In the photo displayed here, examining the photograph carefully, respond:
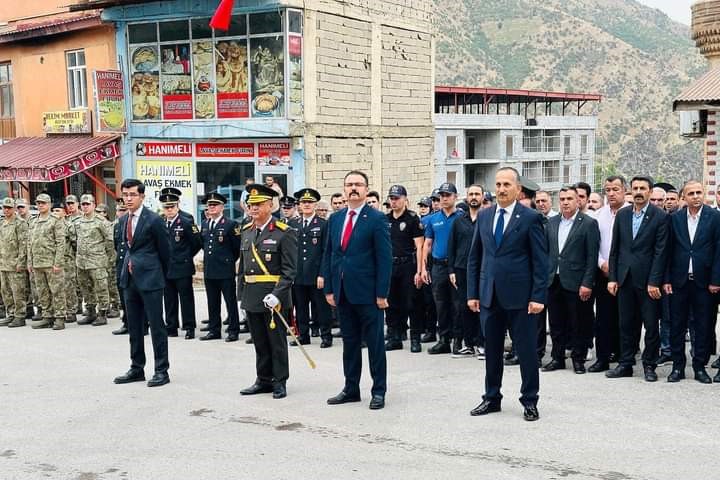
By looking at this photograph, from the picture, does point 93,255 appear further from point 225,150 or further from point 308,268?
point 225,150

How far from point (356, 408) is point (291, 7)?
43.8 ft

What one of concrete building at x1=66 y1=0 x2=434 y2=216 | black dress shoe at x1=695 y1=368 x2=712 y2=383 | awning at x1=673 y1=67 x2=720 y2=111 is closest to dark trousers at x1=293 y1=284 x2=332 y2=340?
black dress shoe at x1=695 y1=368 x2=712 y2=383

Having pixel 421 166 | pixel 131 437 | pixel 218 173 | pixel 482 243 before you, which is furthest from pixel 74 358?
pixel 421 166

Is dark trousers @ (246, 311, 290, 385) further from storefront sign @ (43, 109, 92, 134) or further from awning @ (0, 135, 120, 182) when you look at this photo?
storefront sign @ (43, 109, 92, 134)

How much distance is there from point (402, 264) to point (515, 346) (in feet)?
10.9

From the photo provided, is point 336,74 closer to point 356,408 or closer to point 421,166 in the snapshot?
point 421,166

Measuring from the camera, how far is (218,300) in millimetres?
11000

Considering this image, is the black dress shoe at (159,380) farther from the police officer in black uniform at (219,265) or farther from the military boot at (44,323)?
the military boot at (44,323)

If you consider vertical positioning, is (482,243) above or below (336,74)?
below

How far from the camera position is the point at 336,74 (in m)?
20.0

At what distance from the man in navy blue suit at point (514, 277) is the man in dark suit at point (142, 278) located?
134 inches

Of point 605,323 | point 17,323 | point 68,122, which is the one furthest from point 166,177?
point 605,323

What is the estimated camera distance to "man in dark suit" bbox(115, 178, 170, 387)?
8266 mm

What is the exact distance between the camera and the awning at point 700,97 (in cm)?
1398
